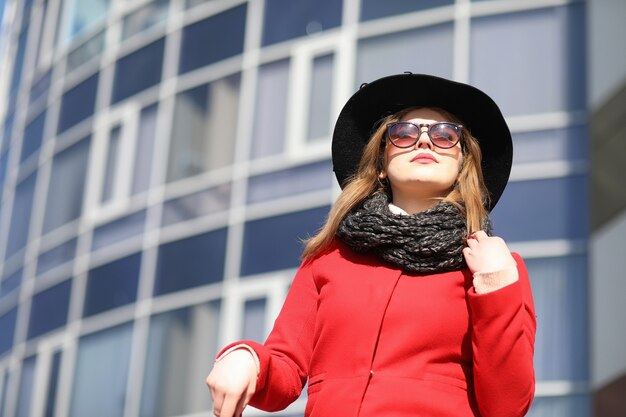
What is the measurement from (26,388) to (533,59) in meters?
7.79

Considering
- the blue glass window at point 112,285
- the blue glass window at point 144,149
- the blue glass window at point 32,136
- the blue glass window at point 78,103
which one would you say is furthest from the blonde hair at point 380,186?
the blue glass window at point 32,136

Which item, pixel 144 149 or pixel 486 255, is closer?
pixel 486 255

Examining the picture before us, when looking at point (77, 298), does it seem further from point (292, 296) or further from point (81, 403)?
point (292, 296)

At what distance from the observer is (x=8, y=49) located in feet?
65.6

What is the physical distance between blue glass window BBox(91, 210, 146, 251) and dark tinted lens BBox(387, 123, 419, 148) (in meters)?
10.8

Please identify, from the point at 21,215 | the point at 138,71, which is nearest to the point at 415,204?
the point at 138,71

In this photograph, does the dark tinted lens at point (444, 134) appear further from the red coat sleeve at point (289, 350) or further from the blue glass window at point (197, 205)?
the blue glass window at point (197, 205)

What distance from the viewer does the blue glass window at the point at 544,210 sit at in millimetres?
10953

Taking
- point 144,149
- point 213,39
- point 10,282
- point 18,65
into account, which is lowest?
point 10,282

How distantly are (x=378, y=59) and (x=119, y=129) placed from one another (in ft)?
13.2

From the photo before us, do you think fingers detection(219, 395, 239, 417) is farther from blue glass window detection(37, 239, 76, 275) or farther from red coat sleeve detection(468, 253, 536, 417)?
blue glass window detection(37, 239, 76, 275)

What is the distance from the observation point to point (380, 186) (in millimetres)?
3848

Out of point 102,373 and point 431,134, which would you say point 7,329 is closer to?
point 102,373

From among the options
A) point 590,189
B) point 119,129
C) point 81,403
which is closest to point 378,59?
point 590,189
